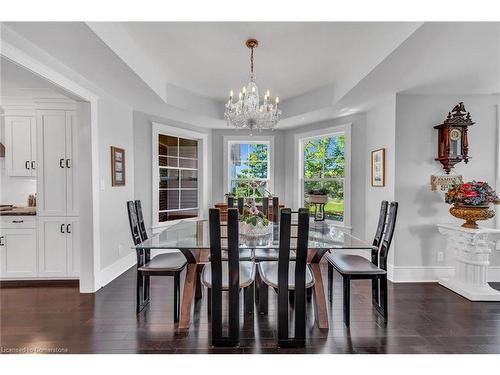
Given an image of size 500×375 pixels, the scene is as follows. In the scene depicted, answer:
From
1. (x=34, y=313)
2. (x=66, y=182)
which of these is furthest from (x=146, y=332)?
(x=66, y=182)

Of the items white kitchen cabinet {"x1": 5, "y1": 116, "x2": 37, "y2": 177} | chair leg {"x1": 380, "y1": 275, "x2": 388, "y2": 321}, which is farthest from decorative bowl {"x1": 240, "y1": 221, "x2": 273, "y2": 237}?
white kitchen cabinet {"x1": 5, "y1": 116, "x2": 37, "y2": 177}

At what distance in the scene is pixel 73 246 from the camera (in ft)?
11.0

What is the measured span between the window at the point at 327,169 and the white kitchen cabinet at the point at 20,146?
417 cm

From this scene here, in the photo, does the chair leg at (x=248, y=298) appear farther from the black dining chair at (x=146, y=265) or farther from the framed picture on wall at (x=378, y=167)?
the framed picture on wall at (x=378, y=167)

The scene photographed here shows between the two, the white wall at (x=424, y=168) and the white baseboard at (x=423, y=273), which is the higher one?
the white wall at (x=424, y=168)

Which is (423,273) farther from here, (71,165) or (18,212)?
(18,212)

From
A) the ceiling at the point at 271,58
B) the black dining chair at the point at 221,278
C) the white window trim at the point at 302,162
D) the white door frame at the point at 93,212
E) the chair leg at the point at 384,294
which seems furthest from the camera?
the white window trim at the point at 302,162

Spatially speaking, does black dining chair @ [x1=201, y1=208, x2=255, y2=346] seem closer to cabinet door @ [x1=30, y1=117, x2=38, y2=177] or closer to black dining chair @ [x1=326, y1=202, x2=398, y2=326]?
black dining chair @ [x1=326, y1=202, x2=398, y2=326]

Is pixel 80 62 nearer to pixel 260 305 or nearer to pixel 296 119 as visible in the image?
pixel 260 305

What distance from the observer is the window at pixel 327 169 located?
4496 mm

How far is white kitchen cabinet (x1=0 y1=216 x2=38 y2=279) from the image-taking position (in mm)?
3305

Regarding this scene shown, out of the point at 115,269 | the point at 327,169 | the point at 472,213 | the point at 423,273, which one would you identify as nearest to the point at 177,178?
the point at 115,269

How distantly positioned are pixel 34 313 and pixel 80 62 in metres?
2.43

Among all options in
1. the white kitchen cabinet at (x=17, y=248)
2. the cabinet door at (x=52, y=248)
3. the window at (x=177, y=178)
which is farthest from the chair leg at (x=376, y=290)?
the white kitchen cabinet at (x=17, y=248)
